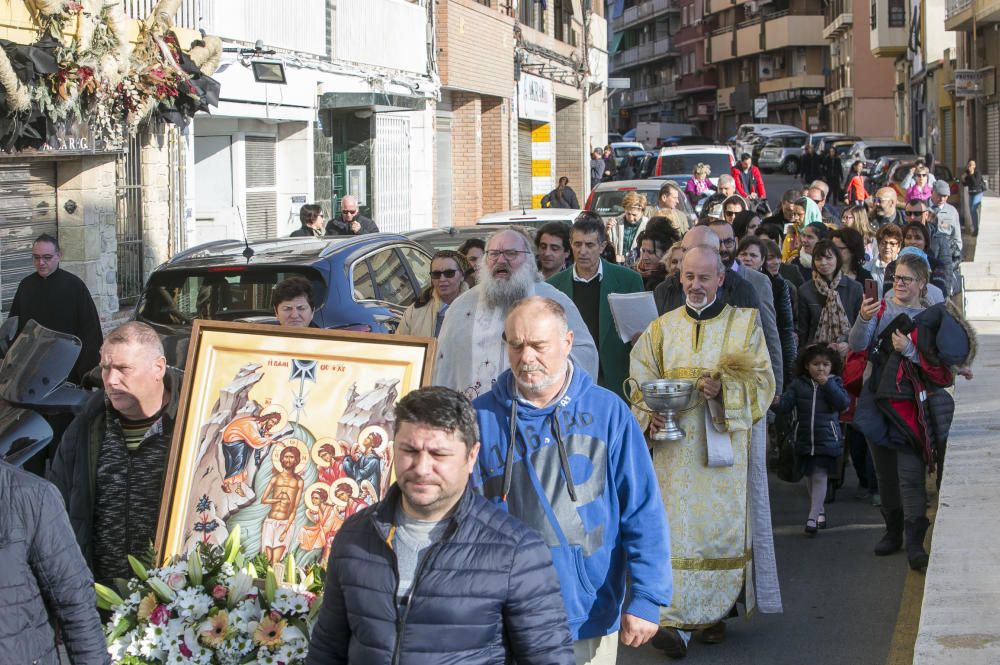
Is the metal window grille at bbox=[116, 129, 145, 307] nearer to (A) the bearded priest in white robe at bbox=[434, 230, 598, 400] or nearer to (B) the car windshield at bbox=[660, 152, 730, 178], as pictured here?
(A) the bearded priest in white robe at bbox=[434, 230, 598, 400]

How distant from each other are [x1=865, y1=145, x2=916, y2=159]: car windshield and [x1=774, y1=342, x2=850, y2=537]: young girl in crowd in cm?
4029

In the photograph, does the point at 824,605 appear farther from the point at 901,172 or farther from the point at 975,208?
the point at 975,208

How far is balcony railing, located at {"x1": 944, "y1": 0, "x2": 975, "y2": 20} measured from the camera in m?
43.3

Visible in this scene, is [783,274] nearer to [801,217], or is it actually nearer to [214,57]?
[801,217]

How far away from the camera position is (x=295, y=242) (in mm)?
11672

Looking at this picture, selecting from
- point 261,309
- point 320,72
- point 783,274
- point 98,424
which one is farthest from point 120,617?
point 320,72

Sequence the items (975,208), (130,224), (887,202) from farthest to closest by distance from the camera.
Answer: (975,208)
(130,224)
(887,202)

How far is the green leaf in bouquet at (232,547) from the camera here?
16.9ft

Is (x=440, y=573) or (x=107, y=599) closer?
(x=440, y=573)

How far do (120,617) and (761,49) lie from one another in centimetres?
9013

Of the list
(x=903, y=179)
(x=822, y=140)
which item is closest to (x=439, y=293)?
(x=903, y=179)

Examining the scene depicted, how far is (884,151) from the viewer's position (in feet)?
161

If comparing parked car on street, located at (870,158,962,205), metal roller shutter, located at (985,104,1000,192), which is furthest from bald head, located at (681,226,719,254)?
metal roller shutter, located at (985,104,1000,192)

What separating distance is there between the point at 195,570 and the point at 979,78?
41.0m
